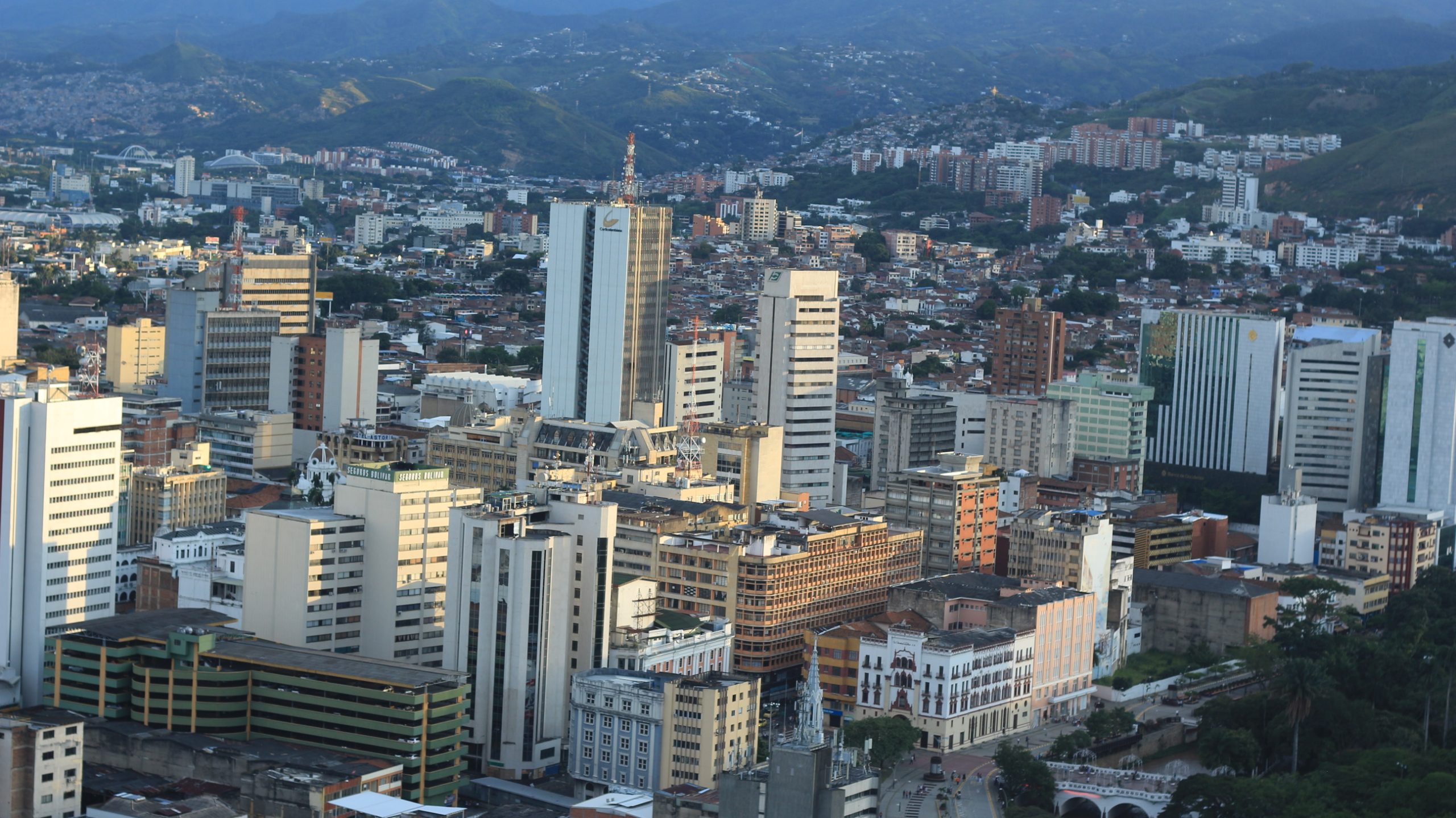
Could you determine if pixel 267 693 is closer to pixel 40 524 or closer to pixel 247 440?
pixel 40 524

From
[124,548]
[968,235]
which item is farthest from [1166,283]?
[124,548]

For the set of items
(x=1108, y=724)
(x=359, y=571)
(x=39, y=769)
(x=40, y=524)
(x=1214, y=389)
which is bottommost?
(x=39, y=769)

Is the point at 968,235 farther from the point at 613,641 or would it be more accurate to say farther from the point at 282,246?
the point at 613,641

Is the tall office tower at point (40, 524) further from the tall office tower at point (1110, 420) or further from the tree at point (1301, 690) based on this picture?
the tall office tower at point (1110, 420)

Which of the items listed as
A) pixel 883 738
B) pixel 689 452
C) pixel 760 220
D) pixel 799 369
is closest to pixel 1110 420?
pixel 799 369

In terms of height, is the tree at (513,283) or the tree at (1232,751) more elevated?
the tree at (513,283)

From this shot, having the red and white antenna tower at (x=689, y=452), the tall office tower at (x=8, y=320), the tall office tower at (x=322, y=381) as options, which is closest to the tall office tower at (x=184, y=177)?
the tall office tower at (x=8, y=320)

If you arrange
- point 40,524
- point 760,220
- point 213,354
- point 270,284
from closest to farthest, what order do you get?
point 40,524 < point 213,354 < point 270,284 < point 760,220
